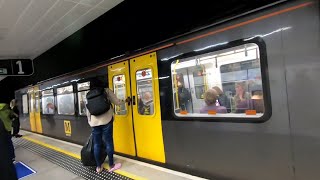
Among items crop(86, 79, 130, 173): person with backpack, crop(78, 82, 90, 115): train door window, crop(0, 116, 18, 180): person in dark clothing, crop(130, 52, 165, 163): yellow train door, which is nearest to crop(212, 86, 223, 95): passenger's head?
crop(130, 52, 165, 163): yellow train door

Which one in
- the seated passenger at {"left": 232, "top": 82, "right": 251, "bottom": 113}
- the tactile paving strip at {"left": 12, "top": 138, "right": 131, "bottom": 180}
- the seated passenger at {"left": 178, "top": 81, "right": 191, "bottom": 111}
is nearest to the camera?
the seated passenger at {"left": 232, "top": 82, "right": 251, "bottom": 113}

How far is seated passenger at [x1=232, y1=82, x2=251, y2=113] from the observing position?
262 cm

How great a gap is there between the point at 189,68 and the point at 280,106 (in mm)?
1244

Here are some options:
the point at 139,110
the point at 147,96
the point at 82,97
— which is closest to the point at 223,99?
the point at 147,96

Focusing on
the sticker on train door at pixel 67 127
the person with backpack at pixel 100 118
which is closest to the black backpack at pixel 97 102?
the person with backpack at pixel 100 118

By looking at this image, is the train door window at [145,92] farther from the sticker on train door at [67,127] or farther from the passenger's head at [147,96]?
the sticker on train door at [67,127]

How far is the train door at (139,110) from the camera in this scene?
3736 millimetres

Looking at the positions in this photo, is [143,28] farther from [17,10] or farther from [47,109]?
[47,109]

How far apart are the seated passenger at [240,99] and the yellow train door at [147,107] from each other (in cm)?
125

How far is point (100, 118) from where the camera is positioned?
389 centimetres

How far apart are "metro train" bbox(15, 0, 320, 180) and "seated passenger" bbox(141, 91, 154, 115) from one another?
16 mm

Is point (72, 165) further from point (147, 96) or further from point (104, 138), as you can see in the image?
point (147, 96)

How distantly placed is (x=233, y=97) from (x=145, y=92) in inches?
63.7

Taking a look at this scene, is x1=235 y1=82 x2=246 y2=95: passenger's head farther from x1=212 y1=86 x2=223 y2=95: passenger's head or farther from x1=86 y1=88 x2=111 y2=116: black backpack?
x1=86 y1=88 x2=111 y2=116: black backpack
